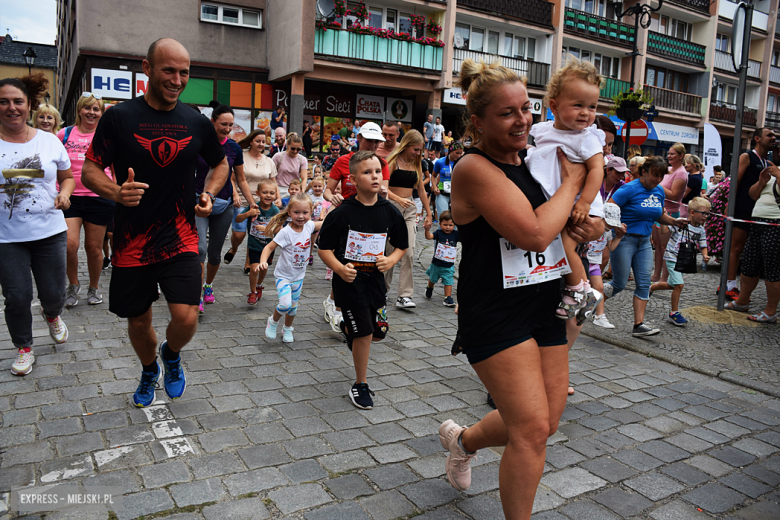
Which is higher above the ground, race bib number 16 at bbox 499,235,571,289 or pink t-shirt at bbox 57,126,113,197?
pink t-shirt at bbox 57,126,113,197

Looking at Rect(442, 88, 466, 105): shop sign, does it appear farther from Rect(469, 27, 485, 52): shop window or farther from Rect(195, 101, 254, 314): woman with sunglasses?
Rect(195, 101, 254, 314): woman with sunglasses

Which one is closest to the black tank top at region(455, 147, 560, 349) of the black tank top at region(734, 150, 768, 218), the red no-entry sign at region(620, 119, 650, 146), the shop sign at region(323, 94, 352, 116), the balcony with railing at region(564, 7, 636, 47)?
the black tank top at region(734, 150, 768, 218)

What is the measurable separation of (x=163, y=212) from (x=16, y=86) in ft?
6.05

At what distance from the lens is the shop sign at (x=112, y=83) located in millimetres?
21531

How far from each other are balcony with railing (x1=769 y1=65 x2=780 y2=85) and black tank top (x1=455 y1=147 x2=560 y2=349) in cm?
4955

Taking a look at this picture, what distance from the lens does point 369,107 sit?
27.0 m

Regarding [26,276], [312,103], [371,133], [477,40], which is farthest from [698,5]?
[26,276]

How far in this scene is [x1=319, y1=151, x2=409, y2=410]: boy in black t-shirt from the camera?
4.28m

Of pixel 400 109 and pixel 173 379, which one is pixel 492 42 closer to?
pixel 400 109

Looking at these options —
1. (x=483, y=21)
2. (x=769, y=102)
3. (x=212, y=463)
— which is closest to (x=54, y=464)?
(x=212, y=463)

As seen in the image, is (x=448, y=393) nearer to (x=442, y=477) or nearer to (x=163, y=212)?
(x=442, y=477)

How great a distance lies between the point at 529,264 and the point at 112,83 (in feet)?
75.0

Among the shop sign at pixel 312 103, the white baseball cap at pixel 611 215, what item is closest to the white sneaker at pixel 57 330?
the white baseball cap at pixel 611 215

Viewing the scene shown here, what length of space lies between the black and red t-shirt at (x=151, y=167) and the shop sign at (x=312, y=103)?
73.9ft
